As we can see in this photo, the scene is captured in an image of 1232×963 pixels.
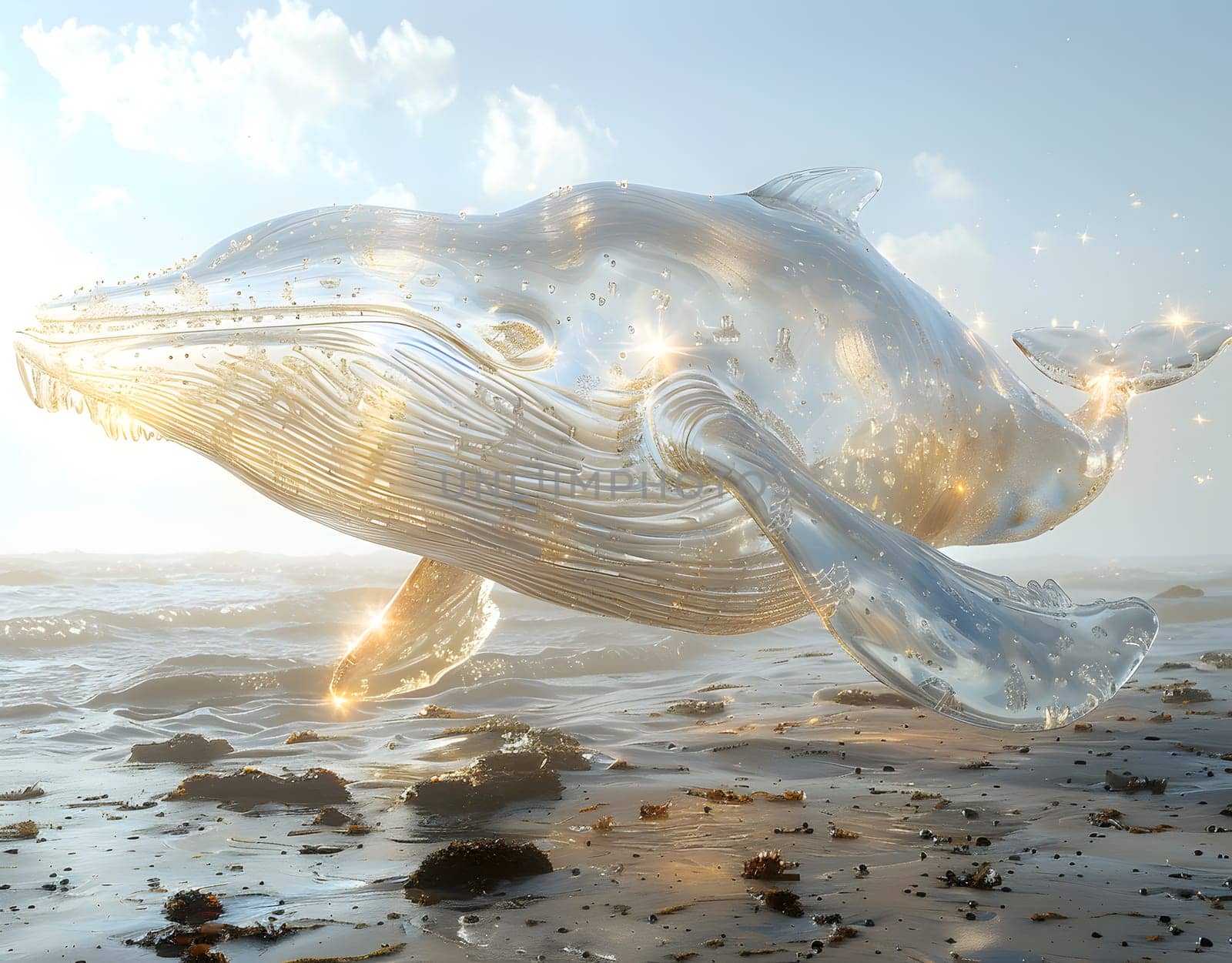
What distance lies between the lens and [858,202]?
4.86 m

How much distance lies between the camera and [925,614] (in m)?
3.18

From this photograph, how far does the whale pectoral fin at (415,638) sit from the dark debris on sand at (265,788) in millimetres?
2902

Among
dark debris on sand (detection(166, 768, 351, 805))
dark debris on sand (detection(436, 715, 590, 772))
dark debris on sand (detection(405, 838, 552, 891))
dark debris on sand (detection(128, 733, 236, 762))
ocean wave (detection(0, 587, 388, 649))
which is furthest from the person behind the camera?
ocean wave (detection(0, 587, 388, 649))

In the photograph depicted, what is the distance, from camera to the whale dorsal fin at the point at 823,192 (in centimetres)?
468

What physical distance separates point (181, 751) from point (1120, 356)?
35.2 feet

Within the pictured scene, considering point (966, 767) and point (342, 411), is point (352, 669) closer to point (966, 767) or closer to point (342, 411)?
point (342, 411)

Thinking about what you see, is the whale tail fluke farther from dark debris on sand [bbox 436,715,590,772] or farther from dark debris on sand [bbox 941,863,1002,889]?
dark debris on sand [bbox 436,715,590,772]

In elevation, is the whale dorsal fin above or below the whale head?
above

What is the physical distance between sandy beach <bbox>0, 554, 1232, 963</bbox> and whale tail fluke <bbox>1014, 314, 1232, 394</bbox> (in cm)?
280

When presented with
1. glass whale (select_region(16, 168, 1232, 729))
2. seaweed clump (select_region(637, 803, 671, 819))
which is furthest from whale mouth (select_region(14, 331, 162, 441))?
seaweed clump (select_region(637, 803, 671, 819))

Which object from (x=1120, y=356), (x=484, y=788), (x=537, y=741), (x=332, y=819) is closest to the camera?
(x=1120, y=356)

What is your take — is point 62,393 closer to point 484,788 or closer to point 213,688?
point 484,788

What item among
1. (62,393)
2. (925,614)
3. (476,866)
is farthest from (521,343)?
(476,866)

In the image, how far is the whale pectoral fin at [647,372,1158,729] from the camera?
312 cm
